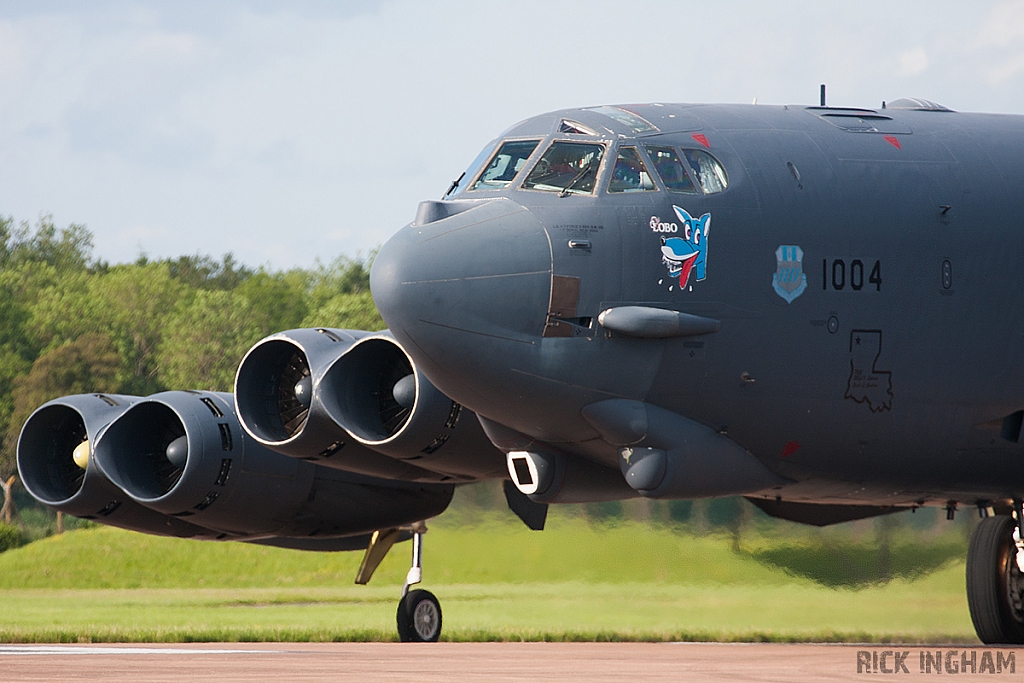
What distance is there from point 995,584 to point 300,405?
22.0 feet

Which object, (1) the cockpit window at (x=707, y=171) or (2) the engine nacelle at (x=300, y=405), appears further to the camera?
(2) the engine nacelle at (x=300, y=405)

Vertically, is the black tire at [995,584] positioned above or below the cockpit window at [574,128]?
below

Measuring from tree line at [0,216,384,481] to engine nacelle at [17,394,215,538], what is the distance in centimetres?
3234

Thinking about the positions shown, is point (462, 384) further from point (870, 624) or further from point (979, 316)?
point (870, 624)

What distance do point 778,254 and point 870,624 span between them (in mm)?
7110

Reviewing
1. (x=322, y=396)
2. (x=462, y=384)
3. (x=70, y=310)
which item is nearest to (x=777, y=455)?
(x=462, y=384)

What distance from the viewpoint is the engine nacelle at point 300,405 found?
14.2 metres

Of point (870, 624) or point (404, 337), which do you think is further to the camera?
point (870, 624)

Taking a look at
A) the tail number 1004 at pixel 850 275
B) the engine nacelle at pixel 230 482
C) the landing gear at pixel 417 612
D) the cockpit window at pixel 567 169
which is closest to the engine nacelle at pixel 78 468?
the engine nacelle at pixel 230 482

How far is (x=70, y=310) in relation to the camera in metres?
57.9

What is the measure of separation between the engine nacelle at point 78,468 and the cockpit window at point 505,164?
692 centimetres

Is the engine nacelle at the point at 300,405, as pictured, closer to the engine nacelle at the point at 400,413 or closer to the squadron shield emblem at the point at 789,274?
A: the engine nacelle at the point at 400,413

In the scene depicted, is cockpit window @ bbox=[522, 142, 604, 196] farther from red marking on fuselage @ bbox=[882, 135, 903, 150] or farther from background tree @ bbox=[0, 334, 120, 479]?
background tree @ bbox=[0, 334, 120, 479]

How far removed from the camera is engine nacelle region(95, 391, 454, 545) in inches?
612
